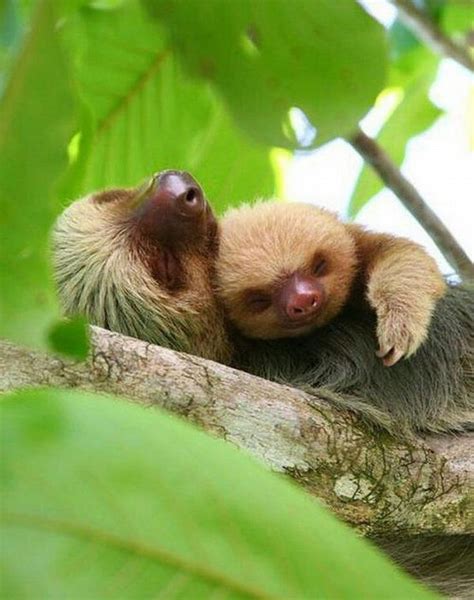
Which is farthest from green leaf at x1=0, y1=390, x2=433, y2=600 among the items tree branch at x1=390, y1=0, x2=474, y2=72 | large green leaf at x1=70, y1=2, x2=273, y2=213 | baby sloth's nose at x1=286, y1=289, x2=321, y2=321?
baby sloth's nose at x1=286, y1=289, x2=321, y2=321

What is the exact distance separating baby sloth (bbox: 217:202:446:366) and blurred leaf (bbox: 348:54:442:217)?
25.5 inches

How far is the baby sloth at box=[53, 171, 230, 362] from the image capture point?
325 cm

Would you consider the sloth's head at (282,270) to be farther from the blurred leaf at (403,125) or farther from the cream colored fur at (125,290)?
the blurred leaf at (403,125)

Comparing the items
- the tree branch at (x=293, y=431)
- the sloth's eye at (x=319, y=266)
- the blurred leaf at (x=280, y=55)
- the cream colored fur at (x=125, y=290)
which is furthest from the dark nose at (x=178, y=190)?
the blurred leaf at (x=280, y=55)

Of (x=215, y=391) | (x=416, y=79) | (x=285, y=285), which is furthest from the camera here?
(x=416, y=79)

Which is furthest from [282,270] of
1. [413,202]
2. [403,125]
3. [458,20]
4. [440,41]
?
[458,20]

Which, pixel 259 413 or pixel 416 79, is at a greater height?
pixel 416 79

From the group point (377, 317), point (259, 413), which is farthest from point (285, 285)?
point (259, 413)

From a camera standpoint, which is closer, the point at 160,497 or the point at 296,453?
the point at 160,497

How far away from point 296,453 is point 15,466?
166 cm

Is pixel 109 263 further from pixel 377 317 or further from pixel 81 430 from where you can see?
pixel 81 430

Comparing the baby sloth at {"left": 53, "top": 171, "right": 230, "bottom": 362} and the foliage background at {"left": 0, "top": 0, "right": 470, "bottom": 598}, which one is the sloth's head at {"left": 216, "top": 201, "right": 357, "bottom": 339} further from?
the foliage background at {"left": 0, "top": 0, "right": 470, "bottom": 598}

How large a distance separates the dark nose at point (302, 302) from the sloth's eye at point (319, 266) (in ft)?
0.45

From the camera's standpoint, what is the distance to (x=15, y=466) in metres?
0.95
